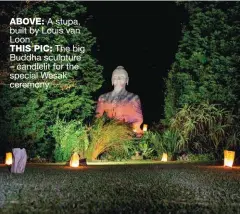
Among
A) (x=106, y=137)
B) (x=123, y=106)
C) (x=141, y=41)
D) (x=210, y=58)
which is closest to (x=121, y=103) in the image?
(x=123, y=106)

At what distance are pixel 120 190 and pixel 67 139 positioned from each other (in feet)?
17.2

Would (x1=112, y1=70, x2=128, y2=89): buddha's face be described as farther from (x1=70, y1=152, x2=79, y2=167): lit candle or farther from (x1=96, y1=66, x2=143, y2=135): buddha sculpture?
(x1=70, y1=152, x2=79, y2=167): lit candle

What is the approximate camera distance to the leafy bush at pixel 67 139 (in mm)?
12109

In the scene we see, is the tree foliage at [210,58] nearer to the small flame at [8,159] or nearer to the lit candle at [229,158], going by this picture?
the lit candle at [229,158]

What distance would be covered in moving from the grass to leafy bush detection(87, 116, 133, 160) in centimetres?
240

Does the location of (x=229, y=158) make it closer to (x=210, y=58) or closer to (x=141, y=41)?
(x=210, y=58)

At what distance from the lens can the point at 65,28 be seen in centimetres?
1353

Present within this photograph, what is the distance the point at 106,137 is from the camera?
40.9ft

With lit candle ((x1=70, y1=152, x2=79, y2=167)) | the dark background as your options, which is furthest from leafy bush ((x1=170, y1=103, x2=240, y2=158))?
the dark background

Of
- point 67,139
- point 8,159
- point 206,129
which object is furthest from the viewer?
point 206,129

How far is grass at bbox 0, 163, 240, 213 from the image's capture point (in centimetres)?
555

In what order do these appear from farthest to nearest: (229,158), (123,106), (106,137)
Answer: (123,106)
(106,137)
(229,158)

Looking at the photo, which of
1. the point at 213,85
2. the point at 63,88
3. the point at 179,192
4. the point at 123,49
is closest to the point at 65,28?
the point at 63,88

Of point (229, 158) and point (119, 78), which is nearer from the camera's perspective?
point (229, 158)
